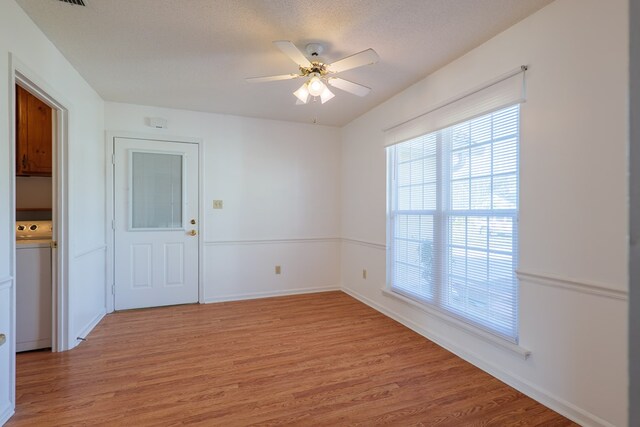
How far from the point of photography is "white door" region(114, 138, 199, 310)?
3.77 metres

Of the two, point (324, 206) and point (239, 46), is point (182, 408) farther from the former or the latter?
point (324, 206)

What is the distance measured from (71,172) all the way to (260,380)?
95.6 inches

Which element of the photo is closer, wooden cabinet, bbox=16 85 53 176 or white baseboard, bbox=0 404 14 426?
white baseboard, bbox=0 404 14 426

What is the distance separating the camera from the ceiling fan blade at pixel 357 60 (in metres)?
2.09

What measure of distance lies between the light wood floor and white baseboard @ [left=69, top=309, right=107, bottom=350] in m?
0.07

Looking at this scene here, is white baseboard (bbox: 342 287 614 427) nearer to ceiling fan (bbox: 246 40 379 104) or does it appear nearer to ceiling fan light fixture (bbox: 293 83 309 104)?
ceiling fan (bbox: 246 40 379 104)

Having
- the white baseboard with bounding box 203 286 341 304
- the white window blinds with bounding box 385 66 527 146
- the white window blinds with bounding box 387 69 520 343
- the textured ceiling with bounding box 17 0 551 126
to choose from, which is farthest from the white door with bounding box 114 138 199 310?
the white window blinds with bounding box 385 66 527 146

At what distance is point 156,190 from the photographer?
3.92 metres

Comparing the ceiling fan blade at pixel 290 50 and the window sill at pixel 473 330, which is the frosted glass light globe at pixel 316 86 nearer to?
the ceiling fan blade at pixel 290 50

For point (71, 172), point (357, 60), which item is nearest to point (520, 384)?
point (357, 60)

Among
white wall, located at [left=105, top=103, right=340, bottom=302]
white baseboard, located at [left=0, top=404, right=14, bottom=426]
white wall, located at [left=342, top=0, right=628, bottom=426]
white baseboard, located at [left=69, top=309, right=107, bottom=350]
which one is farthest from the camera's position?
white wall, located at [left=105, top=103, right=340, bottom=302]

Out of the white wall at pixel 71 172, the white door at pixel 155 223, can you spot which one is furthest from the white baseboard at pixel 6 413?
the white door at pixel 155 223

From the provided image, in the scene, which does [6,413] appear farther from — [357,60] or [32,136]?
[357,60]

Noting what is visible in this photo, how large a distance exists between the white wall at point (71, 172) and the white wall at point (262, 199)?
2.22ft
